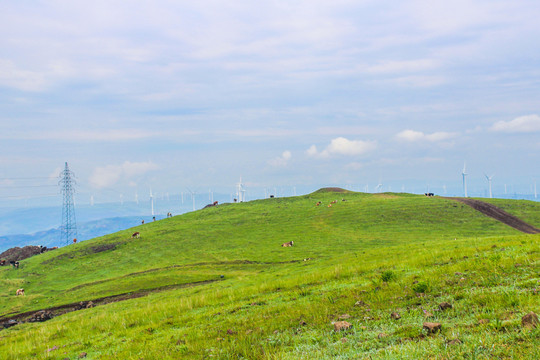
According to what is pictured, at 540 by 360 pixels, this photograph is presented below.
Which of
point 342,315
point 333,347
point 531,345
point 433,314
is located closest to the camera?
point 531,345

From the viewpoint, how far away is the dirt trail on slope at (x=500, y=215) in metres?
64.1

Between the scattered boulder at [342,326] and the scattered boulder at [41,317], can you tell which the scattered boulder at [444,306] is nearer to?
the scattered boulder at [342,326]

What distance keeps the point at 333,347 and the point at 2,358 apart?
49.2ft

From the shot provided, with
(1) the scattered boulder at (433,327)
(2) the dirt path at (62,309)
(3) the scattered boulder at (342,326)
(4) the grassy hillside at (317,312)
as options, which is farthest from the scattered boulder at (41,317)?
(1) the scattered boulder at (433,327)

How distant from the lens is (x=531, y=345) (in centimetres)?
579

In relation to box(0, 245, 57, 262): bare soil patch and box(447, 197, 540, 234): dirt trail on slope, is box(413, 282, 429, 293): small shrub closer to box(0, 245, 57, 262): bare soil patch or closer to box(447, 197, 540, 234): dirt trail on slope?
box(447, 197, 540, 234): dirt trail on slope

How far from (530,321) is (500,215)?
79.4m

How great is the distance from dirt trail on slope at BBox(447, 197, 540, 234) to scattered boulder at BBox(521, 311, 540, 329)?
6833cm

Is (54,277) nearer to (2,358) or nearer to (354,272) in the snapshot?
(2,358)

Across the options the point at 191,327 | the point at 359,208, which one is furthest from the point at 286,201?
the point at 191,327

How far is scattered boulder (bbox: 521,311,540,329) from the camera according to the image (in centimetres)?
656

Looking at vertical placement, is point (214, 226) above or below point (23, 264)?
above

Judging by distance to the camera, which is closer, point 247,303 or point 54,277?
point 247,303

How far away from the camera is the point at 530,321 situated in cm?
672
